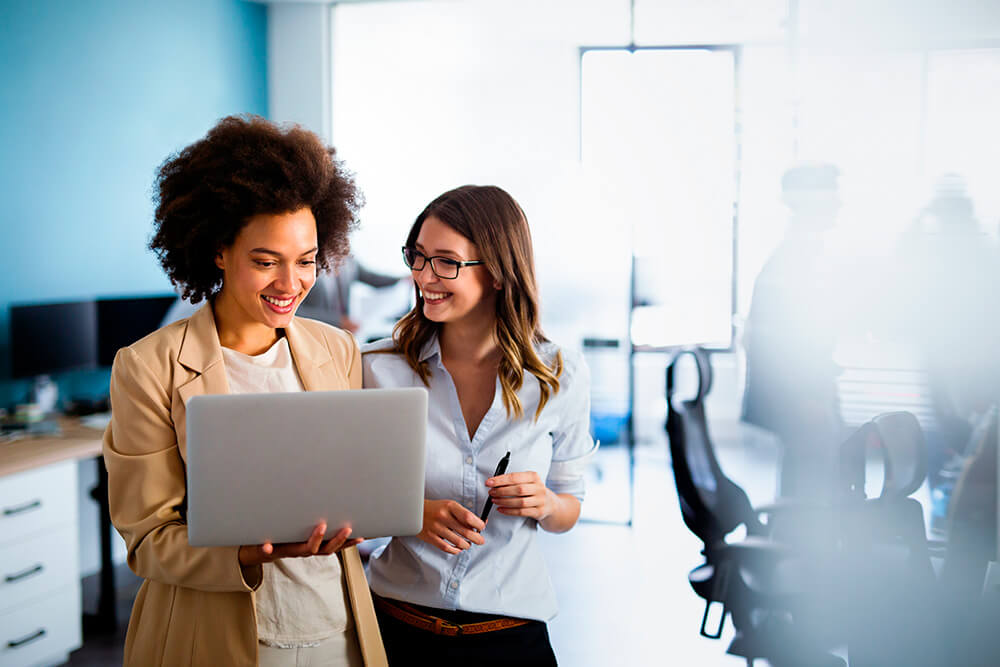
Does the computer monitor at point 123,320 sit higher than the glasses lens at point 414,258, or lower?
lower

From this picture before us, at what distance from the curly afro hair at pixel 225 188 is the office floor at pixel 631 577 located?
5.95ft

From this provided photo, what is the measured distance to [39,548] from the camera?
294 cm

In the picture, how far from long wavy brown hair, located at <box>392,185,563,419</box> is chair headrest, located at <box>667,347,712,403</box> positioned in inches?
42.2

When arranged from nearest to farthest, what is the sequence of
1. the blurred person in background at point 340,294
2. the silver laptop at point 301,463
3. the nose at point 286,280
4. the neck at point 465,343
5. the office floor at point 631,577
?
the silver laptop at point 301,463 < the nose at point 286,280 < the neck at point 465,343 < the office floor at point 631,577 < the blurred person in background at point 340,294

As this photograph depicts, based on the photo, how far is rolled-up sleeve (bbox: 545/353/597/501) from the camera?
165 centimetres

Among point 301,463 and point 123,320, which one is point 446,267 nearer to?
point 301,463

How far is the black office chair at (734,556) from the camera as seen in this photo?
8.55 feet

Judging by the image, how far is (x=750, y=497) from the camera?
9.12 ft

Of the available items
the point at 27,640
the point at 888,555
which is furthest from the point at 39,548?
the point at 888,555

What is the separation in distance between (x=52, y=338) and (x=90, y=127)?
3.66 ft

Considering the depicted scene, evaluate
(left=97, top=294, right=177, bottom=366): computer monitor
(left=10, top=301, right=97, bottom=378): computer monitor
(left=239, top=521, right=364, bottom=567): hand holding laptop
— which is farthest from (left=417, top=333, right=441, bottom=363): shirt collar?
(left=97, top=294, right=177, bottom=366): computer monitor

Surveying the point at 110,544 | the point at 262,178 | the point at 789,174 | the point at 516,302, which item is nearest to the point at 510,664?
the point at 516,302

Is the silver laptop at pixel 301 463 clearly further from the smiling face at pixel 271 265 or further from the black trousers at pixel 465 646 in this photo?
the black trousers at pixel 465 646

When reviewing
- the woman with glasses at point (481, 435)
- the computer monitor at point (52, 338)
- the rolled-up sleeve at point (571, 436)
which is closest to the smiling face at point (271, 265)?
the woman with glasses at point (481, 435)
